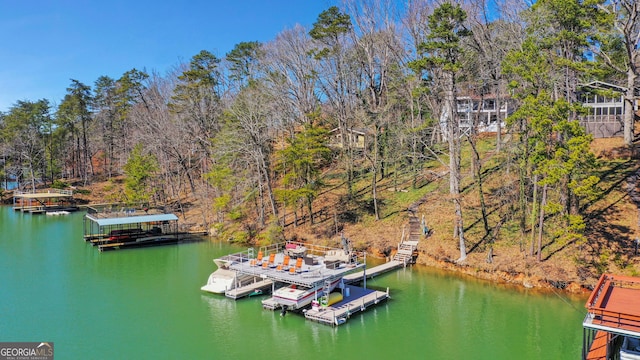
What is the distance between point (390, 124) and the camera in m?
42.4

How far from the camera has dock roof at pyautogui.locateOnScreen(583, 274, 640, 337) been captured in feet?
41.5

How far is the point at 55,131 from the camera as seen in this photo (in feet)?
242

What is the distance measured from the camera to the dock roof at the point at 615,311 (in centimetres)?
1264

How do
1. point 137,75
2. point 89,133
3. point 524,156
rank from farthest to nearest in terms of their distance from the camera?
point 89,133, point 137,75, point 524,156

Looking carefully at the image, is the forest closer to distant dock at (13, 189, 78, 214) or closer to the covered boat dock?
the covered boat dock

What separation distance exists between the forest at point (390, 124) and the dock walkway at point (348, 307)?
7877 millimetres

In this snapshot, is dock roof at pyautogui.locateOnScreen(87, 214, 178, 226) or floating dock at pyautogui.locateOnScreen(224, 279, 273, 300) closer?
floating dock at pyautogui.locateOnScreen(224, 279, 273, 300)

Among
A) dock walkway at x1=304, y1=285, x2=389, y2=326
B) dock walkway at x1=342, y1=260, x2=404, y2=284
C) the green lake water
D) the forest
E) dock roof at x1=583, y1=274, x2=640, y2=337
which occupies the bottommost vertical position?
the green lake water

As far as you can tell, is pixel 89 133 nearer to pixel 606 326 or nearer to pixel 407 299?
pixel 407 299

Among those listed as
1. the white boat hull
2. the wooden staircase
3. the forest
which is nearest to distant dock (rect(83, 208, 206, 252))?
the forest

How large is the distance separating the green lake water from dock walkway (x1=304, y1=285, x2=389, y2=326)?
1.11ft

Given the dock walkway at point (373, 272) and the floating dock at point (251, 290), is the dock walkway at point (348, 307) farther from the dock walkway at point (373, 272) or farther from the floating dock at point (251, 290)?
the floating dock at point (251, 290)

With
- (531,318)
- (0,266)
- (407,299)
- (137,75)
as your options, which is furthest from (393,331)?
(137,75)

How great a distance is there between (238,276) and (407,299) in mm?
9109
